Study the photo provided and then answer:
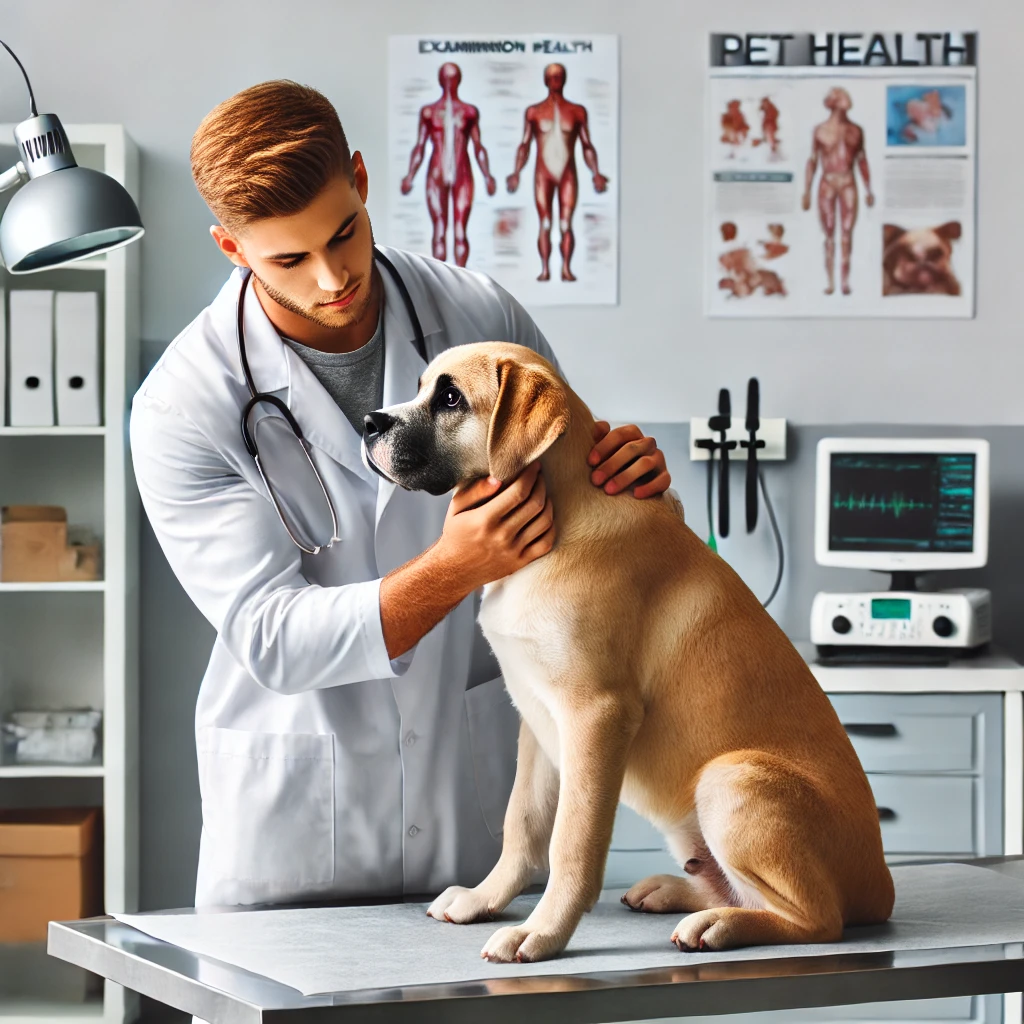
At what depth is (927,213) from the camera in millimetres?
3227

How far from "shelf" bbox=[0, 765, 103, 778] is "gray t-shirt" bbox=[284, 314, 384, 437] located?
1.82 m

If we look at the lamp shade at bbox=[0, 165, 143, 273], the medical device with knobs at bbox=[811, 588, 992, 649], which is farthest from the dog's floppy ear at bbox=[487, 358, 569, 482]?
the medical device with knobs at bbox=[811, 588, 992, 649]

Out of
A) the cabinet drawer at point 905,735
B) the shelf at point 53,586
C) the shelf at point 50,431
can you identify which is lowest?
the cabinet drawer at point 905,735

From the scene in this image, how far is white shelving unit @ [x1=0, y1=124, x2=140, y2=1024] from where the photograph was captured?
2.90 m

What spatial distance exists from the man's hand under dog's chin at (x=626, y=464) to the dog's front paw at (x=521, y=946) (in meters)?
0.42

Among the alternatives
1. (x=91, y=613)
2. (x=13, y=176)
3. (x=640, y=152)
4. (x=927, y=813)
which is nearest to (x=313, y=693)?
(x=13, y=176)

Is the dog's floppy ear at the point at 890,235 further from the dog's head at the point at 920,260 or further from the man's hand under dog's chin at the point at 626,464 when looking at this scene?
the man's hand under dog's chin at the point at 626,464

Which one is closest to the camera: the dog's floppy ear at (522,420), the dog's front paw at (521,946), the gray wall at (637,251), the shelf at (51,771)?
the dog's front paw at (521,946)

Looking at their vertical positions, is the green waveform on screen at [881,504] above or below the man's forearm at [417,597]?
above

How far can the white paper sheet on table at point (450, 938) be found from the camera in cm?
97

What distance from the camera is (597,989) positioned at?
0.91 m

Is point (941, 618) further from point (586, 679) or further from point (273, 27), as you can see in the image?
point (273, 27)

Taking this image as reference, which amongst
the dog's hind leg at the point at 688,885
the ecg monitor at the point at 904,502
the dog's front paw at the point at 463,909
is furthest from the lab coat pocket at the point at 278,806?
the ecg monitor at the point at 904,502

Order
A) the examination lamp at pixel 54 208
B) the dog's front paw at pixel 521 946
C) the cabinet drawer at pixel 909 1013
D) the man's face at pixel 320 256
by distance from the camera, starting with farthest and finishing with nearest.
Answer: the cabinet drawer at pixel 909 1013 → the examination lamp at pixel 54 208 → the man's face at pixel 320 256 → the dog's front paw at pixel 521 946
